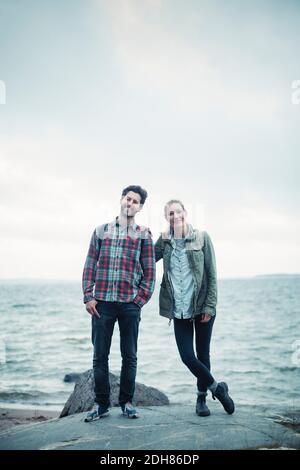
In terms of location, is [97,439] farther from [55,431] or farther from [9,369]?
[9,369]

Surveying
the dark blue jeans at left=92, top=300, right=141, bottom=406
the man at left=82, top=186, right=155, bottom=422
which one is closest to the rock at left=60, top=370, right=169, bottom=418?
the man at left=82, top=186, right=155, bottom=422

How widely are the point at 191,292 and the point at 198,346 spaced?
675 mm

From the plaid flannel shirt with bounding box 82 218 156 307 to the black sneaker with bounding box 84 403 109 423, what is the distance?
4.24 feet

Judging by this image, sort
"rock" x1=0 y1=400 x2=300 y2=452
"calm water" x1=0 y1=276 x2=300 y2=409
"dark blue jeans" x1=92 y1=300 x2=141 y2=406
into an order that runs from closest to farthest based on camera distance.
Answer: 1. "rock" x1=0 y1=400 x2=300 y2=452
2. "dark blue jeans" x1=92 y1=300 x2=141 y2=406
3. "calm water" x1=0 y1=276 x2=300 y2=409

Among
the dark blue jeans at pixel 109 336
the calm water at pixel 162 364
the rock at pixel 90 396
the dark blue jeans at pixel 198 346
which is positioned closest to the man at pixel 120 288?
the dark blue jeans at pixel 109 336

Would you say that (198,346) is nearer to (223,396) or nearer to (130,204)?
(223,396)

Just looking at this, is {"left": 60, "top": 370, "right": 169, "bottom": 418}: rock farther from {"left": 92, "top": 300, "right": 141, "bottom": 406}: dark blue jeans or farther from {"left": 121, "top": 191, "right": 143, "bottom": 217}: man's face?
{"left": 121, "top": 191, "right": 143, "bottom": 217}: man's face

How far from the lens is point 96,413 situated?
4230mm

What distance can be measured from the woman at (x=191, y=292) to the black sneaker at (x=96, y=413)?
112 cm

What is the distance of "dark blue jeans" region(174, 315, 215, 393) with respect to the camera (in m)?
4.17

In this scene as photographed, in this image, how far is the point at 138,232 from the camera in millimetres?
4375

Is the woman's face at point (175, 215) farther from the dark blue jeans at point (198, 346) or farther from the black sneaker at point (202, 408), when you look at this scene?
the black sneaker at point (202, 408)
